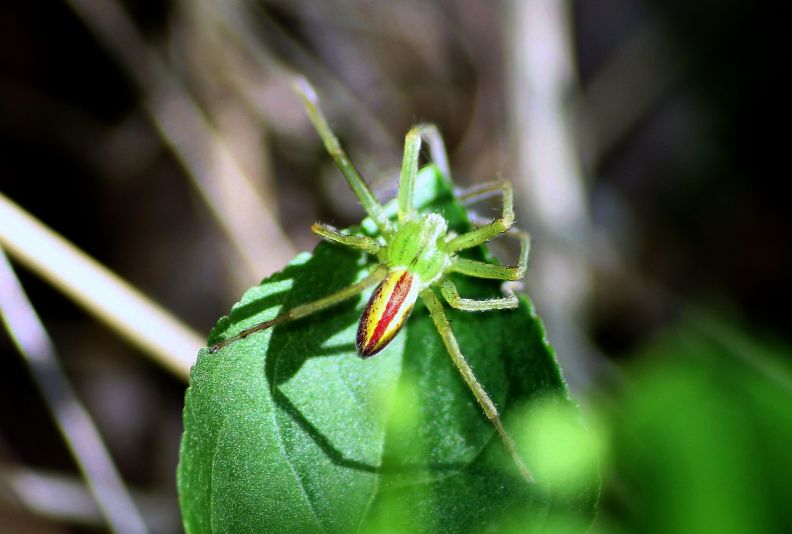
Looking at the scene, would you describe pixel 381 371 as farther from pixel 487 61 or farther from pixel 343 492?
pixel 487 61

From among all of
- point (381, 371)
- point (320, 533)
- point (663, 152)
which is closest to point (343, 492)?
point (320, 533)

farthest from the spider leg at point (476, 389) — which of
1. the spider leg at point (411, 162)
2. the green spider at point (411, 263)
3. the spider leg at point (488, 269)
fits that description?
the spider leg at point (411, 162)

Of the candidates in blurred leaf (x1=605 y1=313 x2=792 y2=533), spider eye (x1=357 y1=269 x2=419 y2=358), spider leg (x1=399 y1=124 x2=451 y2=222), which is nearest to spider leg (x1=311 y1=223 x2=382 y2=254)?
spider eye (x1=357 y1=269 x2=419 y2=358)

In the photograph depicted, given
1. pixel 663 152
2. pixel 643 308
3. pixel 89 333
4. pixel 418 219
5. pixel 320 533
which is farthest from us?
pixel 663 152

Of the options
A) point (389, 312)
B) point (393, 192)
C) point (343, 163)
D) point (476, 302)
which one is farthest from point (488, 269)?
point (393, 192)

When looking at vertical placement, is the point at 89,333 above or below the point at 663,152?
above

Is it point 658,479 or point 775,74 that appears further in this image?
point 775,74
